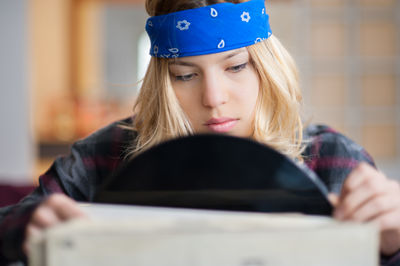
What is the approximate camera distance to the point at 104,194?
1.14ft

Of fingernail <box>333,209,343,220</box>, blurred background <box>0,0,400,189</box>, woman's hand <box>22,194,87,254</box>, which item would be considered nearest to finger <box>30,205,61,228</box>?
woman's hand <box>22,194,87,254</box>

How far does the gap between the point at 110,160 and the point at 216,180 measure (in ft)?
1.90

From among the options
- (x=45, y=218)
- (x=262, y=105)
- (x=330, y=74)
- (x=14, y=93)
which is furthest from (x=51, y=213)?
(x=330, y=74)

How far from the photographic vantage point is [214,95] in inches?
25.0

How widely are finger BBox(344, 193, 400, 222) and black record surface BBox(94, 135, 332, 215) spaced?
0.07 ft

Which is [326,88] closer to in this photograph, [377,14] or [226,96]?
[377,14]

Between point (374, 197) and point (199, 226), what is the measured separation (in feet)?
0.54

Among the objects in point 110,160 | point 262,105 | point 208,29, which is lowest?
point 110,160

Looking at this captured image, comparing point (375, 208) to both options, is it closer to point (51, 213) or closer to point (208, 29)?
point (51, 213)

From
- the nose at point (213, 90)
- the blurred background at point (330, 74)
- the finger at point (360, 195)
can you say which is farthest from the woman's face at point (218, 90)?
the blurred background at point (330, 74)

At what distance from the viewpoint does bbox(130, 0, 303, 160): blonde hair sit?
0.72 metres

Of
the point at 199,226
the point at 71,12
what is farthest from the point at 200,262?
the point at 71,12

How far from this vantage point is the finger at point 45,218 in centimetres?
30

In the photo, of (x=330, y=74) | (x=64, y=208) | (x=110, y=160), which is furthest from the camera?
(x=330, y=74)
